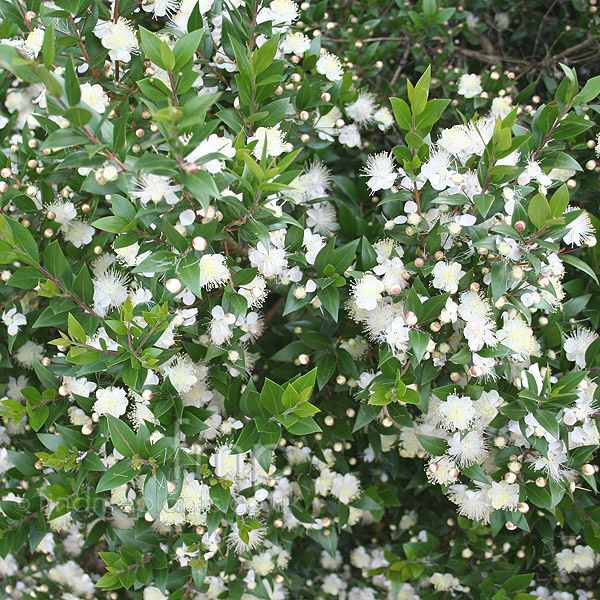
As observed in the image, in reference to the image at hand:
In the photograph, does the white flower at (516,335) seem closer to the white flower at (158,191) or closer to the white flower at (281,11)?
the white flower at (158,191)

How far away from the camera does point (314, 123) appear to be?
194 centimetres

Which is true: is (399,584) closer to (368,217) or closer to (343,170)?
(368,217)

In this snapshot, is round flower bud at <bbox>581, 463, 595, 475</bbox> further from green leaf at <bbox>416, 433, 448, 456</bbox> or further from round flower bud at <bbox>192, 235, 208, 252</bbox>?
round flower bud at <bbox>192, 235, 208, 252</bbox>

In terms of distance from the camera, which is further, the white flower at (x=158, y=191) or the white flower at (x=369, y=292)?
the white flower at (x=369, y=292)

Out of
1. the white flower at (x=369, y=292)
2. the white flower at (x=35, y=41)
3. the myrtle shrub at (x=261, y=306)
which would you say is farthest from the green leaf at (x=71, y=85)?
the white flower at (x=369, y=292)

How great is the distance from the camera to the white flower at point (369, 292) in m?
1.55

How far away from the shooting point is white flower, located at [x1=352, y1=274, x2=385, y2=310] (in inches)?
61.0

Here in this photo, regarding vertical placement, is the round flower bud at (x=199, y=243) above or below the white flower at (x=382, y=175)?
below

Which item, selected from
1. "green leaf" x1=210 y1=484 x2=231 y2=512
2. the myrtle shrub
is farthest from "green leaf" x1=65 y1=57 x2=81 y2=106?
"green leaf" x1=210 y1=484 x2=231 y2=512

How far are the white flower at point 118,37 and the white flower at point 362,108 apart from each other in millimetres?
809

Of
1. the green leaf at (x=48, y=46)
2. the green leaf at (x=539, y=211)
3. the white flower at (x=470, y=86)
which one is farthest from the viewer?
the white flower at (x=470, y=86)

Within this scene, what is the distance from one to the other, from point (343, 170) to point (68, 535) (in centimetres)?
204

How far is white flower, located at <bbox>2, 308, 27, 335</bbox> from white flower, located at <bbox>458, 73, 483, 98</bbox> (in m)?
1.87

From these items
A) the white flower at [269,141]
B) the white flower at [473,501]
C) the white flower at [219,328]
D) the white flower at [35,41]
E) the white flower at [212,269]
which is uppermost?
the white flower at [35,41]
